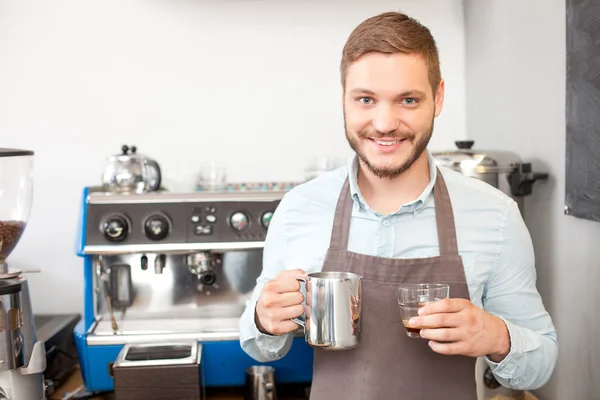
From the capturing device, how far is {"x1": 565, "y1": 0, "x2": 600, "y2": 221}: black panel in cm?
165

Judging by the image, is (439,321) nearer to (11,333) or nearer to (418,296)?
(418,296)

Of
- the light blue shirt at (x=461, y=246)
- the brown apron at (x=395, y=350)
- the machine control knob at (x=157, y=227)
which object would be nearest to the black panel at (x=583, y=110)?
the light blue shirt at (x=461, y=246)

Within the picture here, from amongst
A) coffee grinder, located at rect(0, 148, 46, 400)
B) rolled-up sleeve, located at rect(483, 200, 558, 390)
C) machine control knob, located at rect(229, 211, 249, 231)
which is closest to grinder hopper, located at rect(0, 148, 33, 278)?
coffee grinder, located at rect(0, 148, 46, 400)

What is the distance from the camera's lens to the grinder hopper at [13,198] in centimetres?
188

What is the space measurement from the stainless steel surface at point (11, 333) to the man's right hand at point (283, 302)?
76 cm

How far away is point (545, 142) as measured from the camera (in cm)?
201

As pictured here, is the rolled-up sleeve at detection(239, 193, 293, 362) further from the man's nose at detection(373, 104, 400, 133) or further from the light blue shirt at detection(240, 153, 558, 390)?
the man's nose at detection(373, 104, 400, 133)

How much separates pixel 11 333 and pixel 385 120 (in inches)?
42.5

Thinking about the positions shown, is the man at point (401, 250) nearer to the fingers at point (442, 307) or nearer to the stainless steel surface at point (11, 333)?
the fingers at point (442, 307)

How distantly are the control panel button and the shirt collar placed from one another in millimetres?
719

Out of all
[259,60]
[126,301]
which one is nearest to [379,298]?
[126,301]

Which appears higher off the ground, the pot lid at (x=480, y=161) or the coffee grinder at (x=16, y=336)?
the pot lid at (x=480, y=161)

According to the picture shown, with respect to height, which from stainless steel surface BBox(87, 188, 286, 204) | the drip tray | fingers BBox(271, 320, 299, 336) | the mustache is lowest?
the drip tray

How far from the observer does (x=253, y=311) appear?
140 cm
